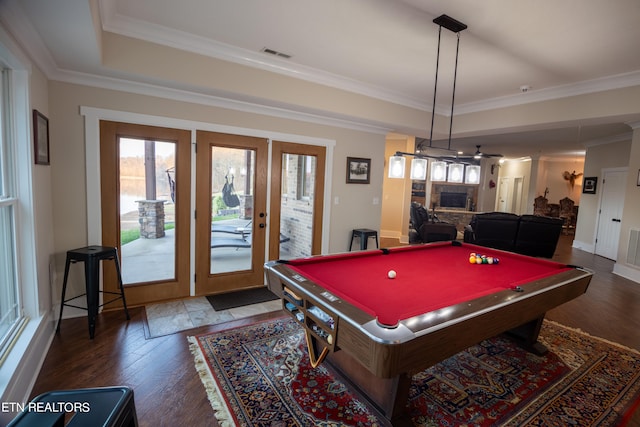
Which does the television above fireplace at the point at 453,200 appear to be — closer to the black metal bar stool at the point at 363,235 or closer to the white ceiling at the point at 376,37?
the black metal bar stool at the point at 363,235

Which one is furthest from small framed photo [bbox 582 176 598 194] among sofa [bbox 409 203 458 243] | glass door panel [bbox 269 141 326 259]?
glass door panel [bbox 269 141 326 259]

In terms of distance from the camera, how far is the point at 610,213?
686 cm

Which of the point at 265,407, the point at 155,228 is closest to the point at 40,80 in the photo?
the point at 155,228

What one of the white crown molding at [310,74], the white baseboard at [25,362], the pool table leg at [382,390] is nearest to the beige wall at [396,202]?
the white crown molding at [310,74]

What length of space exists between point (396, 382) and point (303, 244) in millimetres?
3070

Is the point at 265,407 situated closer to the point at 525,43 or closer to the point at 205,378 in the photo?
the point at 205,378

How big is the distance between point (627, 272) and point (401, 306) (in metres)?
5.75

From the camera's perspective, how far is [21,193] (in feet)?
7.55

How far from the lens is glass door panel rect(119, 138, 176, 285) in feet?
10.8

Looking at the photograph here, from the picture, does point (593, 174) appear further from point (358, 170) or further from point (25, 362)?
point (25, 362)

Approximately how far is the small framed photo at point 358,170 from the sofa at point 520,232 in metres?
3.09

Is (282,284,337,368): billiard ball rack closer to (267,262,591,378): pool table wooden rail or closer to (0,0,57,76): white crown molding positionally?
(267,262,591,378): pool table wooden rail

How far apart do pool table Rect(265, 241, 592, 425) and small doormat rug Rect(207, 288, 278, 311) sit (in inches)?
58.0

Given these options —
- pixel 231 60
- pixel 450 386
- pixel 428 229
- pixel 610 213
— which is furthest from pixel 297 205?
pixel 610 213
